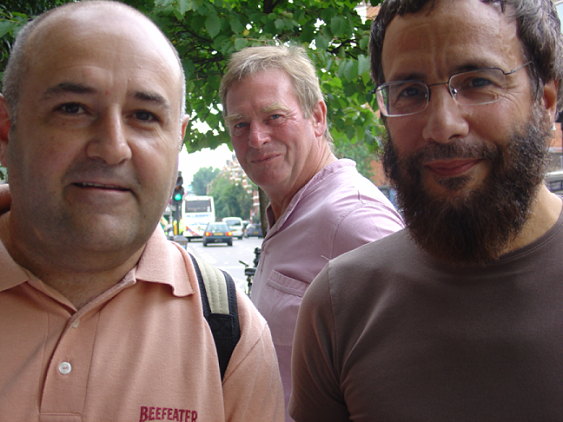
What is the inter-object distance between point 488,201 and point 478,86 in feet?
0.94

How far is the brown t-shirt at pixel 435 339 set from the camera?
1309mm

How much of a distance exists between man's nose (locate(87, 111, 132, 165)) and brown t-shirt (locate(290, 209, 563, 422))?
0.68 meters

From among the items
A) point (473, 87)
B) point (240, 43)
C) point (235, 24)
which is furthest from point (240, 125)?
point (235, 24)

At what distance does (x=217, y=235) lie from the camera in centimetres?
4216

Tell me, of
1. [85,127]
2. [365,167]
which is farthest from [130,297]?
[365,167]

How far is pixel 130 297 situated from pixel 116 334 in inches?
5.0

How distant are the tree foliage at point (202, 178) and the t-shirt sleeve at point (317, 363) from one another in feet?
500

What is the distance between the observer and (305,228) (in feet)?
8.05

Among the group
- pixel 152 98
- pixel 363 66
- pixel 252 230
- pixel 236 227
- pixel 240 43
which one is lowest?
pixel 252 230

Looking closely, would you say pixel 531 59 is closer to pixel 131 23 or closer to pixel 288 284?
pixel 131 23

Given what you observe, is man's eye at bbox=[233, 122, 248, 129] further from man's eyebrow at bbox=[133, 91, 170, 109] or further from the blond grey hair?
man's eyebrow at bbox=[133, 91, 170, 109]

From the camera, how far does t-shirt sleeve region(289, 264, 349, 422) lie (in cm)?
162

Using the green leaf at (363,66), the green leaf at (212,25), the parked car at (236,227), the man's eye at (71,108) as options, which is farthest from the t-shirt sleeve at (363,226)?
the parked car at (236,227)

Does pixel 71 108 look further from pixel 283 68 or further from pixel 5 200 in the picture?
pixel 283 68
